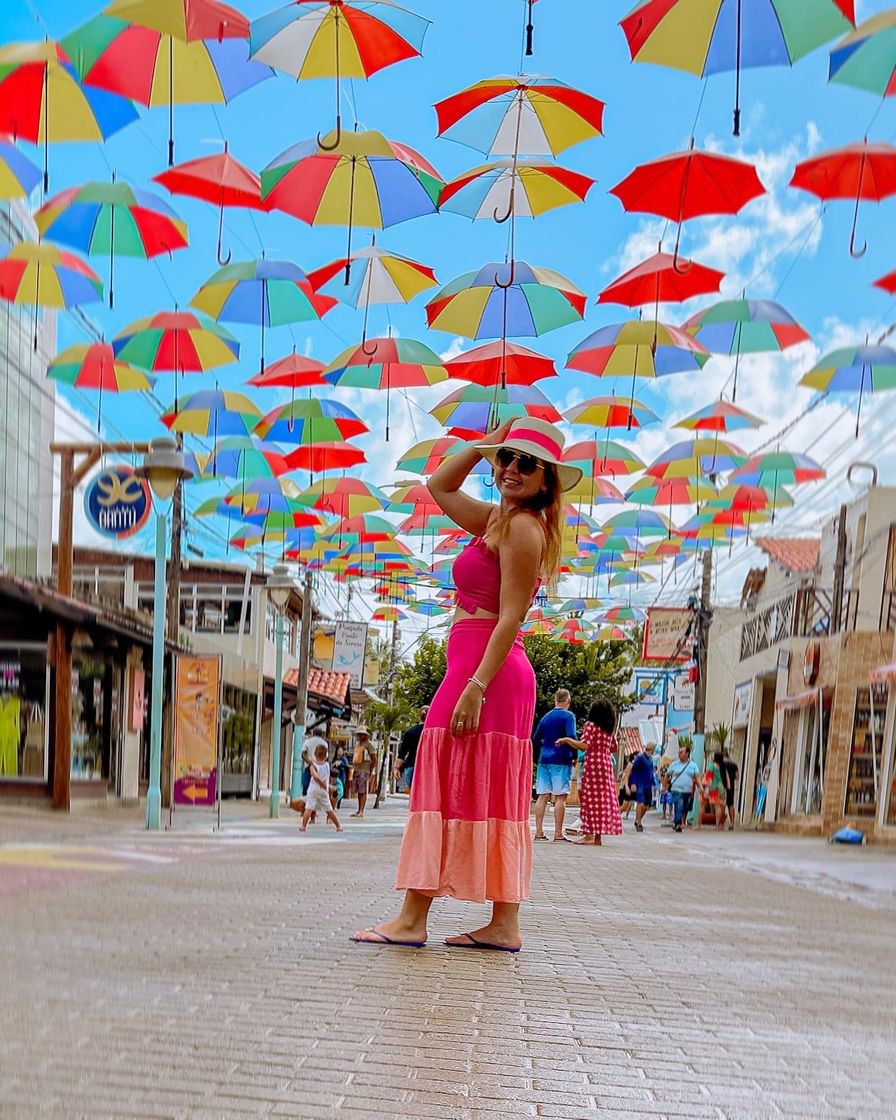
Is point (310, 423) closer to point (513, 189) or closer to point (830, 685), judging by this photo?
point (513, 189)

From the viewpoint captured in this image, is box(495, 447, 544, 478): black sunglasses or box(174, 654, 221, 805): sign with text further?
box(174, 654, 221, 805): sign with text

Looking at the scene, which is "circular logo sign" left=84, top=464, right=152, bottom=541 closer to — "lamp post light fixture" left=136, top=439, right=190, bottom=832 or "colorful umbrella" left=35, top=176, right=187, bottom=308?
"lamp post light fixture" left=136, top=439, right=190, bottom=832

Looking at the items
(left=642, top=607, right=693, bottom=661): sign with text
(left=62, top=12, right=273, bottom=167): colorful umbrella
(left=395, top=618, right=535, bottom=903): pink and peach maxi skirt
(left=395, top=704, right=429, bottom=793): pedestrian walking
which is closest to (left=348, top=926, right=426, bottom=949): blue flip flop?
(left=395, top=618, right=535, bottom=903): pink and peach maxi skirt

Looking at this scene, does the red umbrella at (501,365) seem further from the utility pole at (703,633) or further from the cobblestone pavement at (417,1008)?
the utility pole at (703,633)

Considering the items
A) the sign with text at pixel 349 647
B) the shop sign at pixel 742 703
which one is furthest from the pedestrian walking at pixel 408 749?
the shop sign at pixel 742 703

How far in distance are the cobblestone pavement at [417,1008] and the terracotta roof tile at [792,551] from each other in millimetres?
25244

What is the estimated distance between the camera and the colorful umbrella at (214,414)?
589 inches

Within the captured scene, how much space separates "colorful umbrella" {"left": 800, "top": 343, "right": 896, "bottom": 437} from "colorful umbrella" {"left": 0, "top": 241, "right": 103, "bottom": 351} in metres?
7.20

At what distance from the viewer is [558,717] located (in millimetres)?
16188

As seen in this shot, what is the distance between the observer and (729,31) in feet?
28.5

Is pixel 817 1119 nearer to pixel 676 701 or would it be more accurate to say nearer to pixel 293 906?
pixel 293 906

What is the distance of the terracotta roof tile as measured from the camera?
33.3 m

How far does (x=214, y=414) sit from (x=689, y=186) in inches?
269

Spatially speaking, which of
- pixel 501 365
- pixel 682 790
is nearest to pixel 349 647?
pixel 682 790
